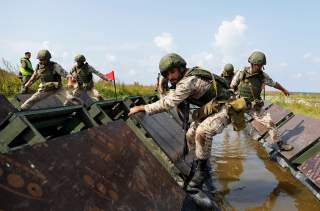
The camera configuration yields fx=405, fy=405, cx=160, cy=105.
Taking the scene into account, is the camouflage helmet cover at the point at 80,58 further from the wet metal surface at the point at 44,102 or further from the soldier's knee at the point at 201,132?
the soldier's knee at the point at 201,132

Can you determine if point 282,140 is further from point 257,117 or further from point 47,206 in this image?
point 47,206

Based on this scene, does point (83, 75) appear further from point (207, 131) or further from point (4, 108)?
point (207, 131)

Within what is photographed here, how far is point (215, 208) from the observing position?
500cm

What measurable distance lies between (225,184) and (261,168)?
185 cm

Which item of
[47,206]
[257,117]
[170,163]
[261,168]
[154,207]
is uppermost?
[47,206]

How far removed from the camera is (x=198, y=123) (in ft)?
19.7

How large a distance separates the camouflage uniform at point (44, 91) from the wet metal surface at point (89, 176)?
23.4 feet

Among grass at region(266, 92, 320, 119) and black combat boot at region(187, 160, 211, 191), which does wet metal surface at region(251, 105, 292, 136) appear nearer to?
grass at region(266, 92, 320, 119)

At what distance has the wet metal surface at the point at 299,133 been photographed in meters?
7.30

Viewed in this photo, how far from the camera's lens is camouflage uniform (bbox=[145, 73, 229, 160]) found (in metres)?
5.12

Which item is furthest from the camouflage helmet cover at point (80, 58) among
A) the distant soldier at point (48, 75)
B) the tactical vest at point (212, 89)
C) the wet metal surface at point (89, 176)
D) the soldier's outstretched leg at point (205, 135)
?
the wet metal surface at point (89, 176)

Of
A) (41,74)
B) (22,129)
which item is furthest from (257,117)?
(22,129)

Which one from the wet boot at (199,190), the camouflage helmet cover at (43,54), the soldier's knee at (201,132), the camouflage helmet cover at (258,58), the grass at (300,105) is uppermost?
the camouflage helmet cover at (258,58)

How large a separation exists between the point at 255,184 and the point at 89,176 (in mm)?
4886
